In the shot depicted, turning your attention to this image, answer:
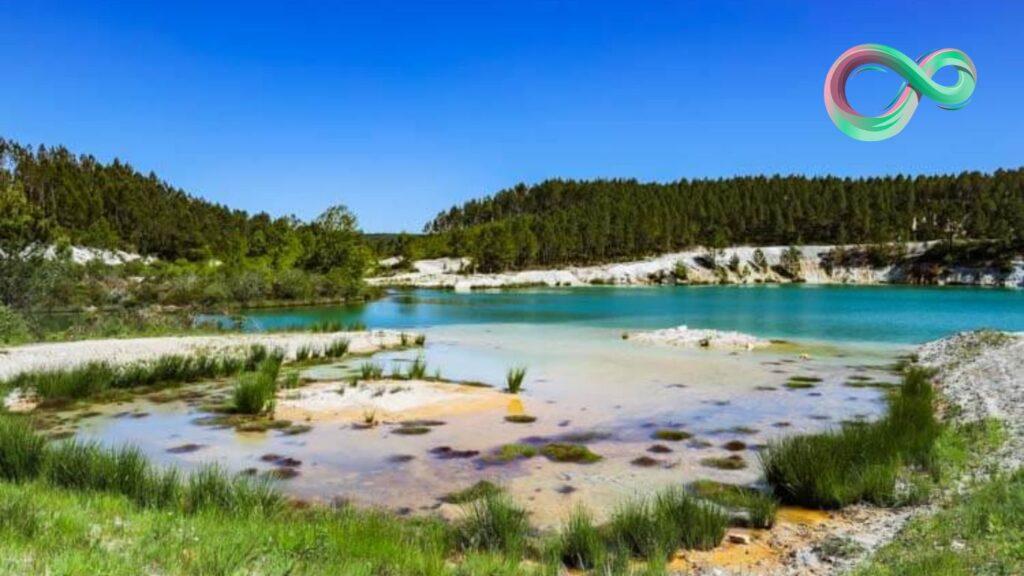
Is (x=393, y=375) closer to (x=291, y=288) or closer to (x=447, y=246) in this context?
(x=291, y=288)

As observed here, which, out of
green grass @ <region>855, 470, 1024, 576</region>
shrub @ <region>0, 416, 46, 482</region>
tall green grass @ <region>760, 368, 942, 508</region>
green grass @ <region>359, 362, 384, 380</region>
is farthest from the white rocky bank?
green grass @ <region>855, 470, 1024, 576</region>

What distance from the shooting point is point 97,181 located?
4656 inches

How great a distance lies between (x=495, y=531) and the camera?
7.65 meters

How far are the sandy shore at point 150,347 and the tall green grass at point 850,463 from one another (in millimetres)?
19087

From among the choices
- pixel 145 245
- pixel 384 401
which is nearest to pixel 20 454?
pixel 384 401

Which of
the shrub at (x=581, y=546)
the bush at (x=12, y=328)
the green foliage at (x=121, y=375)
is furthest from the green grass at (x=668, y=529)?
the bush at (x=12, y=328)

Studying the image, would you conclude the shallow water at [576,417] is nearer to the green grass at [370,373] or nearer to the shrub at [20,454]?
the green grass at [370,373]

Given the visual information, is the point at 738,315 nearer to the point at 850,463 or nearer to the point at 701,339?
the point at 701,339

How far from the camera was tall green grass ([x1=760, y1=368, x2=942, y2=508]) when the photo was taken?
9.16 m

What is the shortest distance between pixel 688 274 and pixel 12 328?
4208 inches

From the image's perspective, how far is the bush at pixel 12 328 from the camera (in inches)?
1030

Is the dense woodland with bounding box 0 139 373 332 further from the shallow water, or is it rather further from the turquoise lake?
the shallow water

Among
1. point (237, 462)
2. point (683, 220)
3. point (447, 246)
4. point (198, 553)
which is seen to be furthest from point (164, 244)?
point (198, 553)

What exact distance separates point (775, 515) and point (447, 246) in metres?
135
